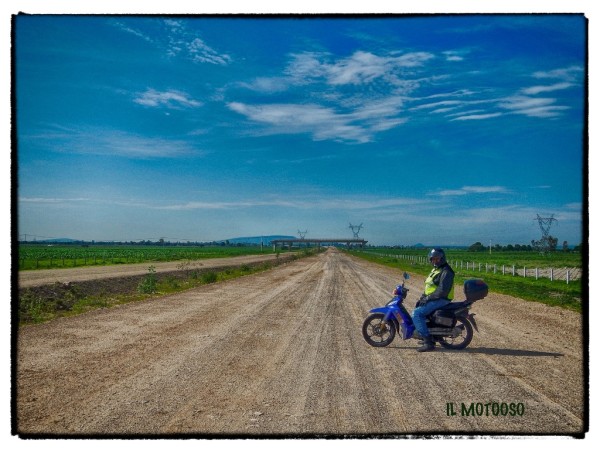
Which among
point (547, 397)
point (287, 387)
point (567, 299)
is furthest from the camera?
point (567, 299)

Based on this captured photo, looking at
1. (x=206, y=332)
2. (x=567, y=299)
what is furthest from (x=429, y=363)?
(x=567, y=299)

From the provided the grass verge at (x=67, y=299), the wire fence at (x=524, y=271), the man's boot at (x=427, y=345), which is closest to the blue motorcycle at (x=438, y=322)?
the man's boot at (x=427, y=345)

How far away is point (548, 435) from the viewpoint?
5.12 meters

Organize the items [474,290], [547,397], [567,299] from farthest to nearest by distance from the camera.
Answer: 1. [567,299]
2. [474,290]
3. [547,397]

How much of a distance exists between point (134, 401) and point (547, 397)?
5.07m

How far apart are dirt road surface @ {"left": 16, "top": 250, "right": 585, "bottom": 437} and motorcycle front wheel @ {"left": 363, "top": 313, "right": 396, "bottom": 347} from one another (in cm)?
23

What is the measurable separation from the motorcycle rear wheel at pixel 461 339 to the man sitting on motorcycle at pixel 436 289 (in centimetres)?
56

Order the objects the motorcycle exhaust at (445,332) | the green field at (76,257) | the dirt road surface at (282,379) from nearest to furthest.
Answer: the dirt road surface at (282,379) < the green field at (76,257) < the motorcycle exhaust at (445,332)

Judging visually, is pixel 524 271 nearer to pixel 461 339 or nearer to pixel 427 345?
pixel 461 339

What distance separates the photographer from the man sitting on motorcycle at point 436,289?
24.9 ft

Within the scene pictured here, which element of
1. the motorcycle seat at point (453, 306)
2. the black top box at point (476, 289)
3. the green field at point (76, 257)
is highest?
the black top box at point (476, 289)

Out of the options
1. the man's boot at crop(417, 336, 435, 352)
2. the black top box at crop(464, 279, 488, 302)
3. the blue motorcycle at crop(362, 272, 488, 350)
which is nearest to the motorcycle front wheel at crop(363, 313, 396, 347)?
the blue motorcycle at crop(362, 272, 488, 350)

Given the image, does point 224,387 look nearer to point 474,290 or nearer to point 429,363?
point 429,363

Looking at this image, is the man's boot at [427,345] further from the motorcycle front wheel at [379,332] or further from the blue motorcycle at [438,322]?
the motorcycle front wheel at [379,332]
